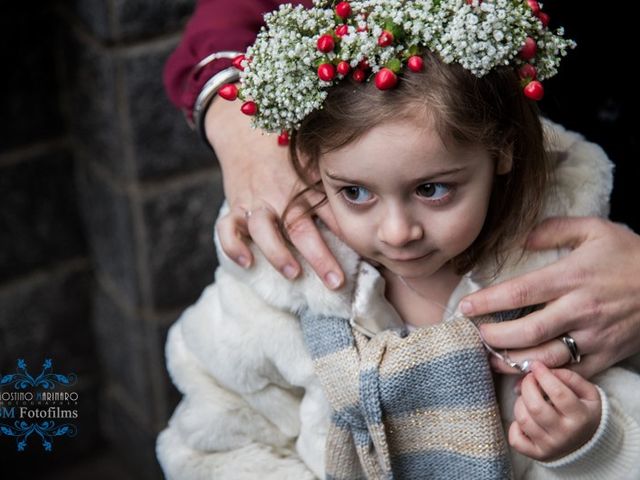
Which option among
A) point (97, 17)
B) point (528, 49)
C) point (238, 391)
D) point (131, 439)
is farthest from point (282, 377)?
point (131, 439)

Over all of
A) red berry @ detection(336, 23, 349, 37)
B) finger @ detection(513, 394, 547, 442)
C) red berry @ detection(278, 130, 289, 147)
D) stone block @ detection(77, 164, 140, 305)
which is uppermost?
red berry @ detection(336, 23, 349, 37)

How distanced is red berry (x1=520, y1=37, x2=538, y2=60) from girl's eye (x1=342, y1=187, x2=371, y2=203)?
0.93ft

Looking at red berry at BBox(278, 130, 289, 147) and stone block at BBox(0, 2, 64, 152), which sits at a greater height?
red berry at BBox(278, 130, 289, 147)

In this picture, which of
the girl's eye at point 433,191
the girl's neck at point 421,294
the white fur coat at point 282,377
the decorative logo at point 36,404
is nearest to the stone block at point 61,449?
the decorative logo at point 36,404

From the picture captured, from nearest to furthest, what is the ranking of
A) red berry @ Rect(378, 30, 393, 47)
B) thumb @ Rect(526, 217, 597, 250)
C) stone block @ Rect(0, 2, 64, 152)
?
1. red berry @ Rect(378, 30, 393, 47)
2. thumb @ Rect(526, 217, 597, 250)
3. stone block @ Rect(0, 2, 64, 152)

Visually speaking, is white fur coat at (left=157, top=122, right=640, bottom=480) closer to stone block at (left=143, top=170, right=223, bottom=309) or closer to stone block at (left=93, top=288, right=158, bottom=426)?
stone block at (left=143, top=170, right=223, bottom=309)

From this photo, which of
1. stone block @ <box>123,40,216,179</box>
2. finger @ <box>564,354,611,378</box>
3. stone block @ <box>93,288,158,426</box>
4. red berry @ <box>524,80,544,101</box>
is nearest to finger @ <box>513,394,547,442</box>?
finger @ <box>564,354,611,378</box>

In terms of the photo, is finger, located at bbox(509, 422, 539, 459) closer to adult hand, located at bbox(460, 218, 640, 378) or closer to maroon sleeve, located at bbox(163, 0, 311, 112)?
adult hand, located at bbox(460, 218, 640, 378)

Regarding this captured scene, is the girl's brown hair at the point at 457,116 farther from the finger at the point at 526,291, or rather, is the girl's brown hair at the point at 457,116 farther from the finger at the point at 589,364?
the finger at the point at 589,364

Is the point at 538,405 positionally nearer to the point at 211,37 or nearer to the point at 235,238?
the point at 235,238

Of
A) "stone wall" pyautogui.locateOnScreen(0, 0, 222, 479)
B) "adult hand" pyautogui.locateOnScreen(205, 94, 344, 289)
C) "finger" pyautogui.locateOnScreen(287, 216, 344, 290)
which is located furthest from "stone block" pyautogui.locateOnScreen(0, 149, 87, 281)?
"finger" pyautogui.locateOnScreen(287, 216, 344, 290)

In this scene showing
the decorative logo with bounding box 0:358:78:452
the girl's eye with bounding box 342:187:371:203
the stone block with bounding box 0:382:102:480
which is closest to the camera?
the girl's eye with bounding box 342:187:371:203

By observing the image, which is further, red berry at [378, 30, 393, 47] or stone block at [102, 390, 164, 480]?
stone block at [102, 390, 164, 480]

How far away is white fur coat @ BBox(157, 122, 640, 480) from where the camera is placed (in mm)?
1473
